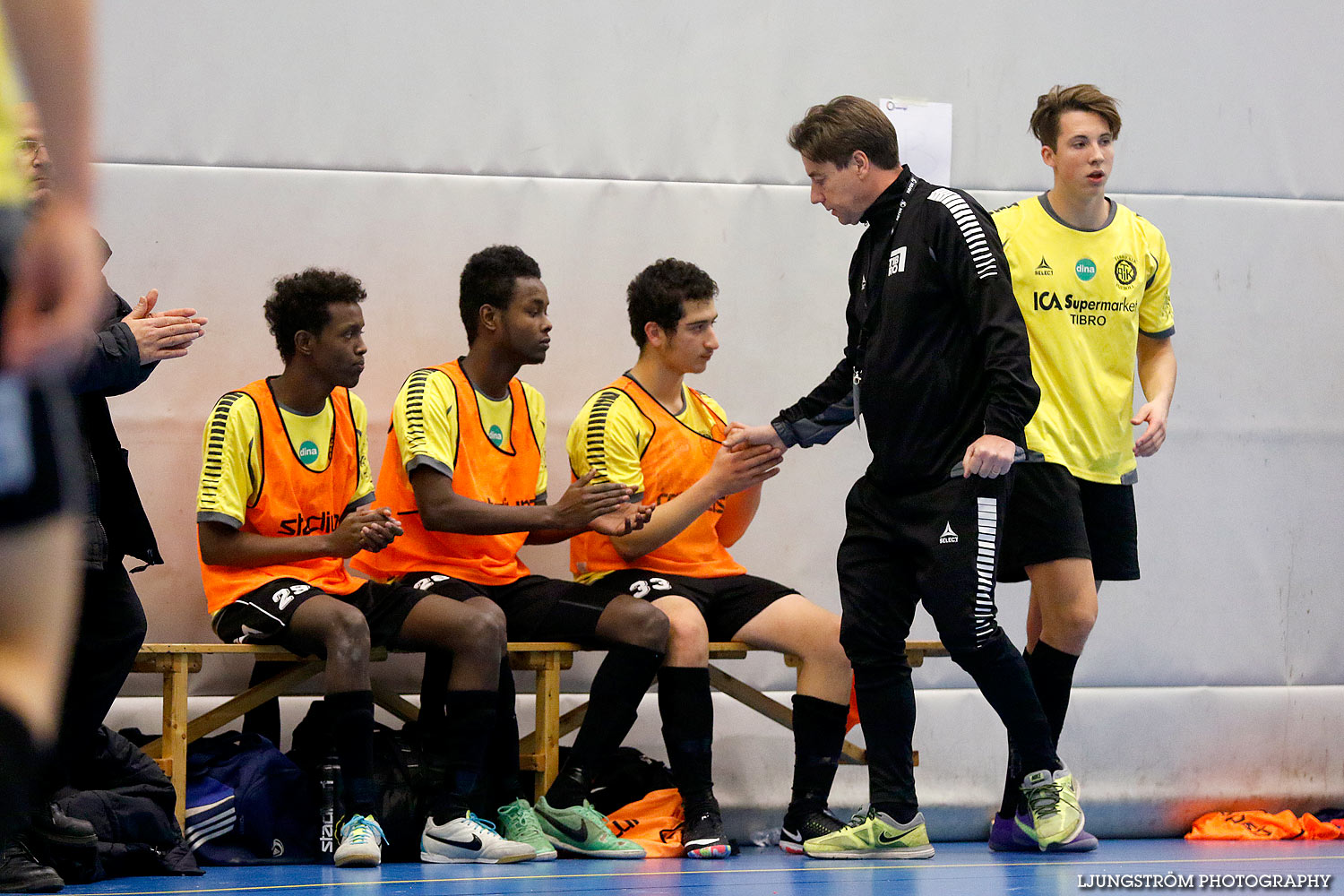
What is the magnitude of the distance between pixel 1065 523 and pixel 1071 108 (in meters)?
1.29

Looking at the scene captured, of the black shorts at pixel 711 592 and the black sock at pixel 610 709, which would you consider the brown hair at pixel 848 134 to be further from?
the black sock at pixel 610 709

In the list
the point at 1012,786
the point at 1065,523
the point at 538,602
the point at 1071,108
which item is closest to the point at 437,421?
the point at 538,602

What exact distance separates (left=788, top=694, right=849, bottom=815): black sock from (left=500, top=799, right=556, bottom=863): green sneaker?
0.78 m

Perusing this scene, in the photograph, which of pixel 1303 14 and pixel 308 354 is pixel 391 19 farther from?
pixel 1303 14

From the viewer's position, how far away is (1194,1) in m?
5.48

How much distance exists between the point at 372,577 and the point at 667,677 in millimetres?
1066

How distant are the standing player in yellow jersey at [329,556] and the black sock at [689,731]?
19.8 inches

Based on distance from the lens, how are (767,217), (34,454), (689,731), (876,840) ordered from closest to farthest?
(34,454)
(876,840)
(689,731)
(767,217)

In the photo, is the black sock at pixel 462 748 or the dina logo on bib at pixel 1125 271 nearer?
the black sock at pixel 462 748

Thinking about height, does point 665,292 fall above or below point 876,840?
above

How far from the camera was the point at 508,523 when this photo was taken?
14.1 ft

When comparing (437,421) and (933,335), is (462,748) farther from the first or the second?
(933,335)

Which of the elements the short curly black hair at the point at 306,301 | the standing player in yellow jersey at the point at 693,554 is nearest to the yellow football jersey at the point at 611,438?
the standing player in yellow jersey at the point at 693,554

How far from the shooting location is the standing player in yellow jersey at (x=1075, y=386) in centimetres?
402
